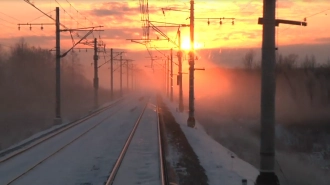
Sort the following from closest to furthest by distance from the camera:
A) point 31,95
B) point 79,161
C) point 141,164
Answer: point 141,164 < point 79,161 < point 31,95

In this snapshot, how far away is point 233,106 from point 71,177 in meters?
57.2

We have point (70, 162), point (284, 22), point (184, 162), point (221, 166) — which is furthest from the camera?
point (184, 162)

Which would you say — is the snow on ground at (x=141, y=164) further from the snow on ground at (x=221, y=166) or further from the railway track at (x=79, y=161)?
the snow on ground at (x=221, y=166)

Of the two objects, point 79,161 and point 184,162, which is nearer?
point 184,162

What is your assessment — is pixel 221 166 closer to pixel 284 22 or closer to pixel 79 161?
pixel 79 161

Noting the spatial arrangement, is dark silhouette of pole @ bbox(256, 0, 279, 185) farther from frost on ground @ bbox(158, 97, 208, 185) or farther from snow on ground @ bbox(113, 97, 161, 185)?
snow on ground @ bbox(113, 97, 161, 185)

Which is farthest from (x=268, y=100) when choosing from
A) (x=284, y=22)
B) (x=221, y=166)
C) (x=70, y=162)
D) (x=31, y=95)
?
(x=31, y=95)

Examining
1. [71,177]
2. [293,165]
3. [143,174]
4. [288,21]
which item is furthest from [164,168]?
[293,165]

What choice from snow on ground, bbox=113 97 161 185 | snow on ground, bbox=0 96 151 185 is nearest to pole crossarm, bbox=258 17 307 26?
snow on ground, bbox=113 97 161 185

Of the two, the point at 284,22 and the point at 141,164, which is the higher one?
the point at 284,22

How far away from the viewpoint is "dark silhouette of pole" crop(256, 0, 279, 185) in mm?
13469

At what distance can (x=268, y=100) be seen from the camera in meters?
13.6

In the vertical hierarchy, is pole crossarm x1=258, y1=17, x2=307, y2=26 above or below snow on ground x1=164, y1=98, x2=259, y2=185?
above

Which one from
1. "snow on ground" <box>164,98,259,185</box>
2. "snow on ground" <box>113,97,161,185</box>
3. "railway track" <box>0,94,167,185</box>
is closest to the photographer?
"snow on ground" <box>113,97,161,185</box>
